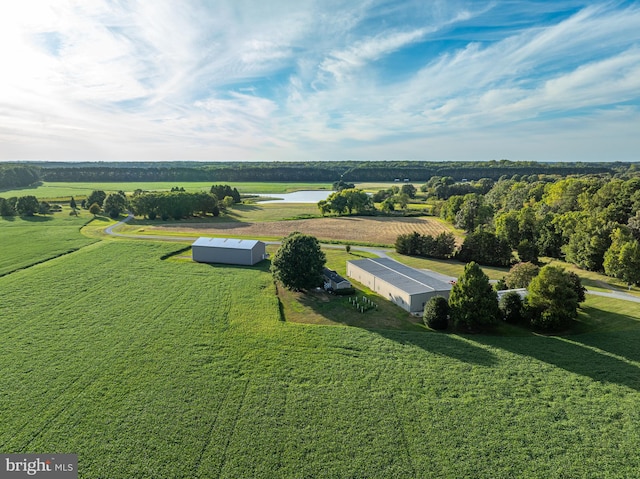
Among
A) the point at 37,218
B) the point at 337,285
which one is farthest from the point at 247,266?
the point at 37,218

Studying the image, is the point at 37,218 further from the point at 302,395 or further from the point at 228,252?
the point at 302,395

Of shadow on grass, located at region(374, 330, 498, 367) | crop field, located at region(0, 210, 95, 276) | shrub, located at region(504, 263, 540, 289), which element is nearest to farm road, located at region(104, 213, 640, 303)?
crop field, located at region(0, 210, 95, 276)

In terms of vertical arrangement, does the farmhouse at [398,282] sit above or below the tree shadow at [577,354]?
above

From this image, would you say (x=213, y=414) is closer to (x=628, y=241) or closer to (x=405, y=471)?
(x=405, y=471)

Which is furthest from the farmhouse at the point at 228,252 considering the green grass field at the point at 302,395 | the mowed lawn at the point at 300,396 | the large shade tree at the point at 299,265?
the mowed lawn at the point at 300,396

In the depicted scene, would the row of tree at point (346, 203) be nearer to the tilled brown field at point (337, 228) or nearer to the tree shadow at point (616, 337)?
the tilled brown field at point (337, 228)

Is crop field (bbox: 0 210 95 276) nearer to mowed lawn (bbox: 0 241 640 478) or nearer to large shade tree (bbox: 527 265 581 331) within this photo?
mowed lawn (bbox: 0 241 640 478)
